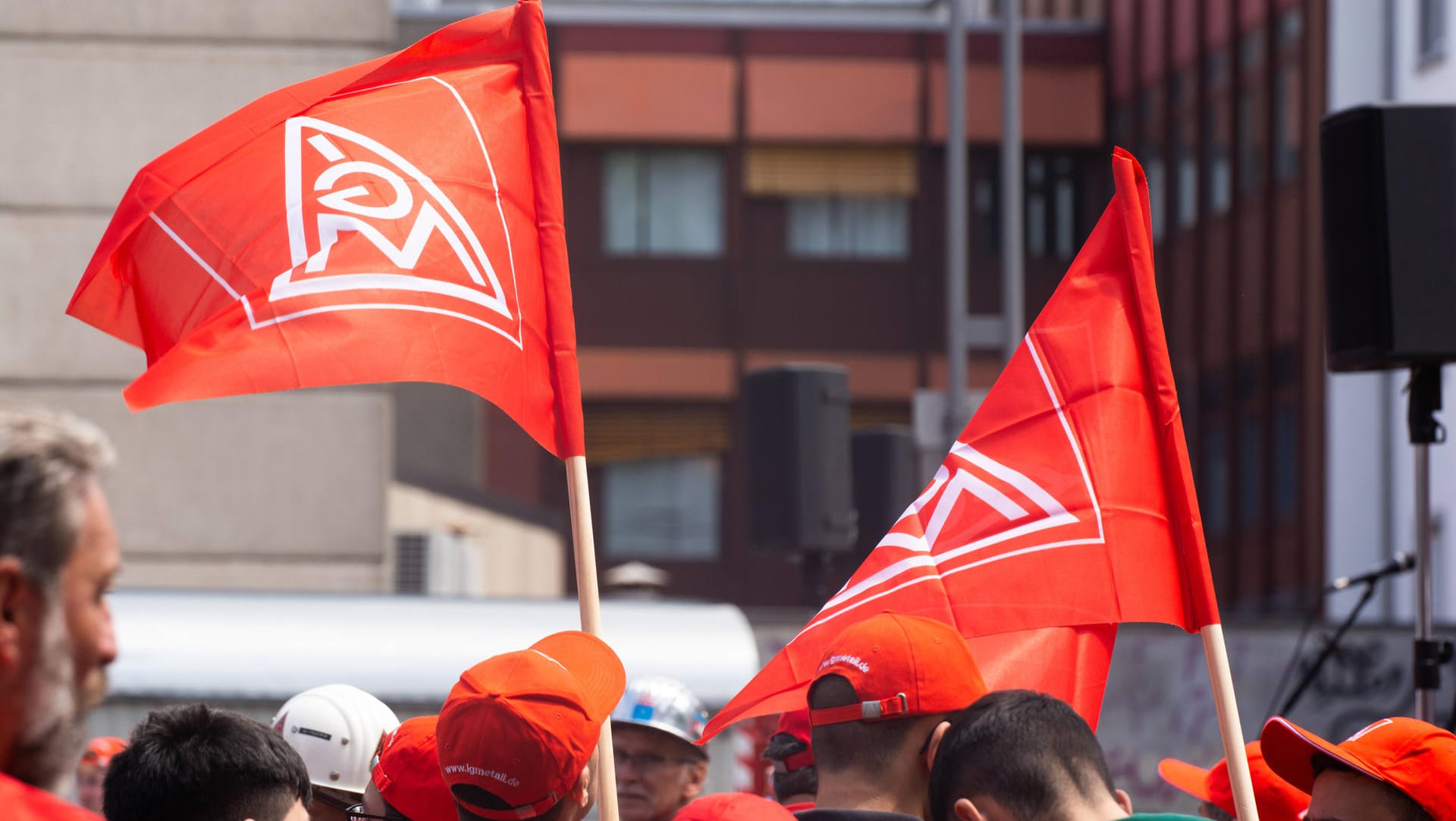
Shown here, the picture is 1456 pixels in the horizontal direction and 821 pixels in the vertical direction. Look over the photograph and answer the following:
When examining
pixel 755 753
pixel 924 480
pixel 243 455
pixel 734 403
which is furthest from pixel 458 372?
pixel 734 403

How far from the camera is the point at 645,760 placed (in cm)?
597

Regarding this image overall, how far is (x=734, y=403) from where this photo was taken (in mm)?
29719

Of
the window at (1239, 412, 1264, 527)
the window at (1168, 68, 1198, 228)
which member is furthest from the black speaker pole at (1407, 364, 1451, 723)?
the window at (1168, 68, 1198, 228)

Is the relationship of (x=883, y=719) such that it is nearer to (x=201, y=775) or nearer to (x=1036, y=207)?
(x=201, y=775)

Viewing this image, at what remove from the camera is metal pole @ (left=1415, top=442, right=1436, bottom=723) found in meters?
5.93

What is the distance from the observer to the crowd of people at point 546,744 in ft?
6.28

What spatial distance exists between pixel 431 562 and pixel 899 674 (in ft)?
55.4

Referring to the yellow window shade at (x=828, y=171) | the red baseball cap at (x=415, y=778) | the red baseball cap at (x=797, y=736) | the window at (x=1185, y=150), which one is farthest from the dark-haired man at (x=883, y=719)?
the yellow window shade at (x=828, y=171)

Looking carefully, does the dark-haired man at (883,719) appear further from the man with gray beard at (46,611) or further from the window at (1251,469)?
the window at (1251,469)

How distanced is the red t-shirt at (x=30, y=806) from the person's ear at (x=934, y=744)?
1607mm

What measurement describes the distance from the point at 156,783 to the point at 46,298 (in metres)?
10.3

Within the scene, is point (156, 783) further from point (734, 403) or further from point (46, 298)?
point (734, 403)

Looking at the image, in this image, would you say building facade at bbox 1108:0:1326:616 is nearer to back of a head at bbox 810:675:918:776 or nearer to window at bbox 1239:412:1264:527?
window at bbox 1239:412:1264:527

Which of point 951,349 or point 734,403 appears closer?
point 951,349
